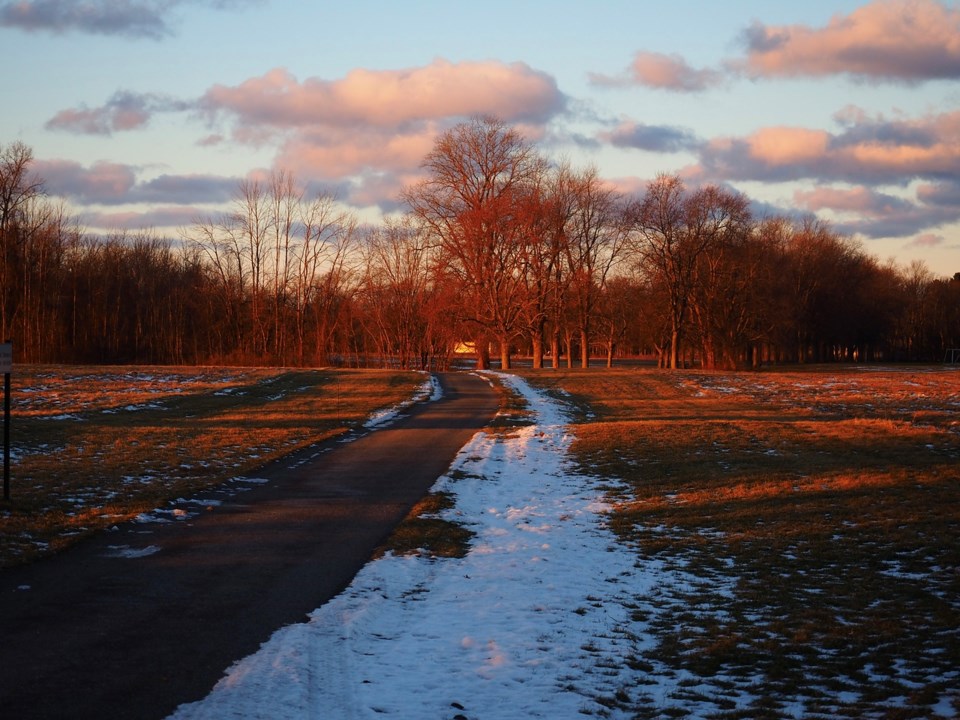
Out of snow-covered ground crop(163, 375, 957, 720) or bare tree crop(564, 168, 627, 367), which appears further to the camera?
bare tree crop(564, 168, 627, 367)

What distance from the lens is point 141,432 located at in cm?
2028

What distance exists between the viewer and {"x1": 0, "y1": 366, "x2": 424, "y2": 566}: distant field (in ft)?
37.6

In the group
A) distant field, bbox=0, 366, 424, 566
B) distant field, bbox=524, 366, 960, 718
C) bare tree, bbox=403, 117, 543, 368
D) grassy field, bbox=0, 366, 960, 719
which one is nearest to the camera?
distant field, bbox=524, 366, 960, 718

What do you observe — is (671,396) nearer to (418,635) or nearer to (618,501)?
(618,501)

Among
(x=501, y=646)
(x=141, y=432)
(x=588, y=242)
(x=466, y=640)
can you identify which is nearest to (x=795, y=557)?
(x=501, y=646)

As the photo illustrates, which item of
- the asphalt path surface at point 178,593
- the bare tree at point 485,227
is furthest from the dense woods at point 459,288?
the asphalt path surface at point 178,593

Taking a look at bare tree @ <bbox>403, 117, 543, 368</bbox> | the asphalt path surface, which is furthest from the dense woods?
the asphalt path surface

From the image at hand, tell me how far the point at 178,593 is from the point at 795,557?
273 inches

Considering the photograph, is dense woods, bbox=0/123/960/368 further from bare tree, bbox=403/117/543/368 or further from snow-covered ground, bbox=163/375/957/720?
snow-covered ground, bbox=163/375/957/720

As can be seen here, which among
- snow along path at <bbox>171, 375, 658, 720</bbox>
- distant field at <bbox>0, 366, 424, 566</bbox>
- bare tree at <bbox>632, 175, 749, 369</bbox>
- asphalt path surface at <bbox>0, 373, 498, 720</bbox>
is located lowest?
snow along path at <bbox>171, 375, 658, 720</bbox>

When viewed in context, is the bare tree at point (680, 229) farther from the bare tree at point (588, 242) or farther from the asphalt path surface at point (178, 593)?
the asphalt path surface at point (178, 593)

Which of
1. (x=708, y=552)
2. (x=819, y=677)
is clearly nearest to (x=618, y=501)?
(x=708, y=552)

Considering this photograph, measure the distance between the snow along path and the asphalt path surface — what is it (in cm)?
41

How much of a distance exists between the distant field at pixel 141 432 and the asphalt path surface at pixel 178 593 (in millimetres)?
935
